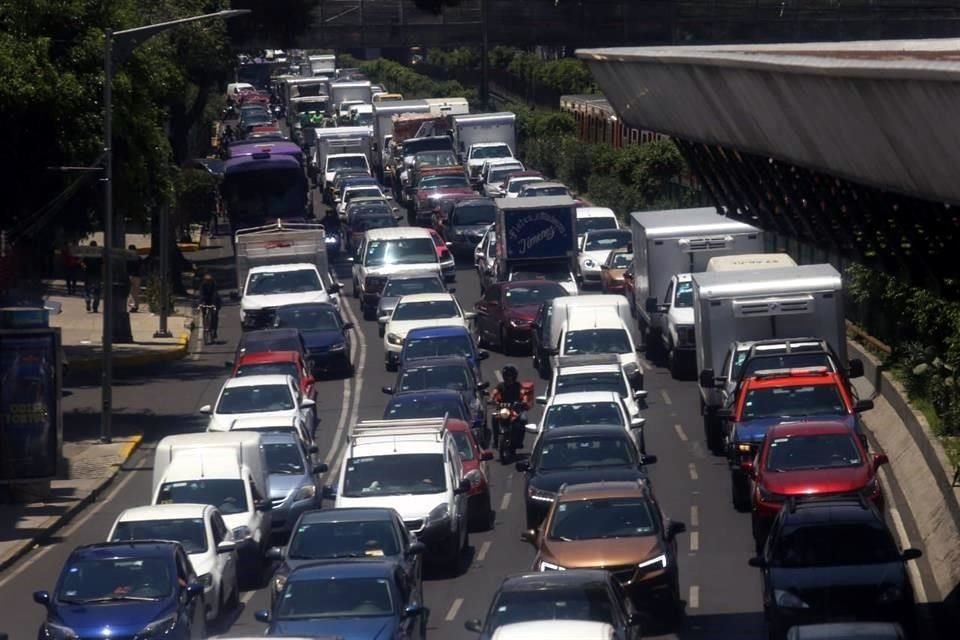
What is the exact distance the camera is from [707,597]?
2248 centimetres

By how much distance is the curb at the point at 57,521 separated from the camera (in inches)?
1051

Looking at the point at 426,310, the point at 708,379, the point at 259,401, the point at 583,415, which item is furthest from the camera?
the point at 426,310

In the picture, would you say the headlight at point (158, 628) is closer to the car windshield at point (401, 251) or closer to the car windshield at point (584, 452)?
the car windshield at point (584, 452)

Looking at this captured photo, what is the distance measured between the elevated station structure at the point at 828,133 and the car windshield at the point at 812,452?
7.67ft

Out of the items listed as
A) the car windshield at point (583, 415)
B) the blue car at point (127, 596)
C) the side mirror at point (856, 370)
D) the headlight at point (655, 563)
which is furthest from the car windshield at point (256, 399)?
the headlight at point (655, 563)

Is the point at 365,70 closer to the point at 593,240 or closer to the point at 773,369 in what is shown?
the point at 593,240

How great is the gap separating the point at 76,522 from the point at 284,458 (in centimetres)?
396

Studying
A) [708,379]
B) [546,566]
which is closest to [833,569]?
[546,566]

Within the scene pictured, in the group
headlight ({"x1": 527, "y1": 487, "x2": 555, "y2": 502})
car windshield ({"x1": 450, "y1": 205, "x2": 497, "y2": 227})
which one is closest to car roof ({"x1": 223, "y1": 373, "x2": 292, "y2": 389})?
headlight ({"x1": 527, "y1": 487, "x2": 555, "y2": 502})

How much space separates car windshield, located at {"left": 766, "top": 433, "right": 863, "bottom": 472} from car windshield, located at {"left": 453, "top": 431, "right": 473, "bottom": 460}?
4655 millimetres

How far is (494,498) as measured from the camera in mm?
29078

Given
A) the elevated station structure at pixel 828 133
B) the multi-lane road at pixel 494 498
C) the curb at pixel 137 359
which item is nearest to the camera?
the elevated station structure at pixel 828 133

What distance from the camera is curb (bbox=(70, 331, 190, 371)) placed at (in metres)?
43.4

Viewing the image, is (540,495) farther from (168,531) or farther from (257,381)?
(257,381)
